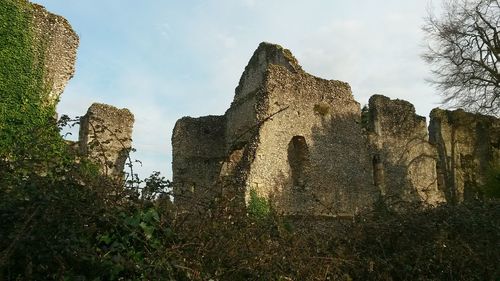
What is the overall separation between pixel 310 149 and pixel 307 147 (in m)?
0.11

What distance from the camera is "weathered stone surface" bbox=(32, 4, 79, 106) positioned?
1409 cm

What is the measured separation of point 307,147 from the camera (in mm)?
17359

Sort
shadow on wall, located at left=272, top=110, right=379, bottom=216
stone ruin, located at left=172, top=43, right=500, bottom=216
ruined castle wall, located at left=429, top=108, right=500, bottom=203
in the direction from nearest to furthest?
stone ruin, located at left=172, top=43, right=500, bottom=216
shadow on wall, located at left=272, top=110, right=379, bottom=216
ruined castle wall, located at left=429, top=108, right=500, bottom=203

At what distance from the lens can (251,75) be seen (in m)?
18.9

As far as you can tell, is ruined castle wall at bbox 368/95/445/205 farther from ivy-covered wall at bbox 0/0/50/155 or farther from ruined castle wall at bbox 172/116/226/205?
ivy-covered wall at bbox 0/0/50/155

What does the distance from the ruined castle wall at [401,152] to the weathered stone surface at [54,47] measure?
33.6 feet

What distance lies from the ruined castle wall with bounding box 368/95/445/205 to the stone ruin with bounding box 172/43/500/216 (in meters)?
0.04

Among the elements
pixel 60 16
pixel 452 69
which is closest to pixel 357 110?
pixel 452 69

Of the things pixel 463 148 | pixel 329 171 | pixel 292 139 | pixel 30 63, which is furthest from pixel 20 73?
pixel 463 148

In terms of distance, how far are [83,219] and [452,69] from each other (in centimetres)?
2114

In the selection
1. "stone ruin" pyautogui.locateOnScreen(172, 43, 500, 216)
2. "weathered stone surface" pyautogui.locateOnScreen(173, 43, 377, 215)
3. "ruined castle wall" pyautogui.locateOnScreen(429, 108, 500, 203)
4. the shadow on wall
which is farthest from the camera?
"ruined castle wall" pyautogui.locateOnScreen(429, 108, 500, 203)

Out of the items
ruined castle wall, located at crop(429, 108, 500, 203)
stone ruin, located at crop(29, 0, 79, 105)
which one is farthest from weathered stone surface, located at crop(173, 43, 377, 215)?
ruined castle wall, located at crop(429, 108, 500, 203)

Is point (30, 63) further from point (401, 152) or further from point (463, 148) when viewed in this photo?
point (463, 148)

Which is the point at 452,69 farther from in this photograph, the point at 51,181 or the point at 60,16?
the point at 51,181
